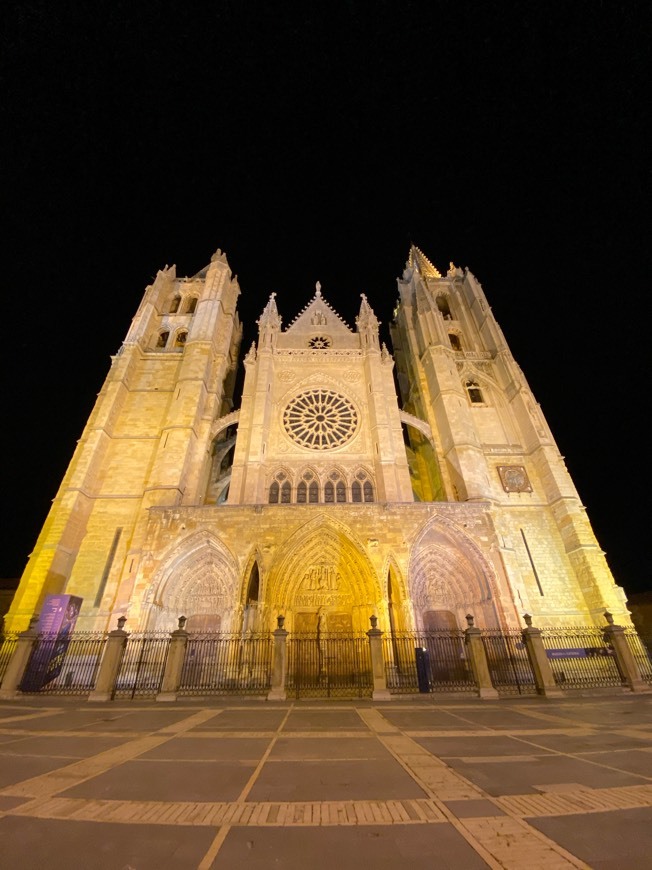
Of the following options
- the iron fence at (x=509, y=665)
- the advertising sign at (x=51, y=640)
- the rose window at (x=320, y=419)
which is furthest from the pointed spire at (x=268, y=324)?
the iron fence at (x=509, y=665)

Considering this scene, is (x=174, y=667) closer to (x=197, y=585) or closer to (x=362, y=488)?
(x=197, y=585)

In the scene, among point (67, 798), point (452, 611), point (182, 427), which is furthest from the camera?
point (182, 427)

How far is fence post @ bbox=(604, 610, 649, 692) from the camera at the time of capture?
937cm

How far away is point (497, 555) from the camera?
1308 cm

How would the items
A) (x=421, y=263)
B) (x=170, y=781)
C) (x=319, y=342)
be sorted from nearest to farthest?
(x=170, y=781) < (x=319, y=342) < (x=421, y=263)

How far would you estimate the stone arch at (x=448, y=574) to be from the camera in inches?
519

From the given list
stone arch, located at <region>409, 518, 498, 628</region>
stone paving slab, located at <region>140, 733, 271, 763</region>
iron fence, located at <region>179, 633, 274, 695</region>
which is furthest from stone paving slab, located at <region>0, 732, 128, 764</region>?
stone arch, located at <region>409, 518, 498, 628</region>

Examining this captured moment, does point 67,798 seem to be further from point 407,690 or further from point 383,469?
point 383,469

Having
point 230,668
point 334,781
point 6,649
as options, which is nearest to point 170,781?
point 334,781

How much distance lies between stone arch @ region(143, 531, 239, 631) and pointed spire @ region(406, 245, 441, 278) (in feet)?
91.2

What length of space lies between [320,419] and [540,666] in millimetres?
13439

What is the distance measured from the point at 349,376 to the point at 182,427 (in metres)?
9.45

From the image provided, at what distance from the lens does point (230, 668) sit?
11.2 meters

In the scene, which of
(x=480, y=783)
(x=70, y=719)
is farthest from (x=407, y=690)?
(x=480, y=783)
